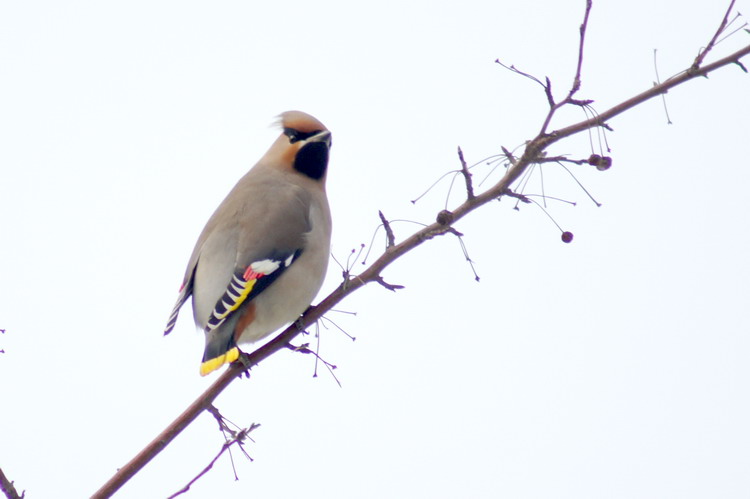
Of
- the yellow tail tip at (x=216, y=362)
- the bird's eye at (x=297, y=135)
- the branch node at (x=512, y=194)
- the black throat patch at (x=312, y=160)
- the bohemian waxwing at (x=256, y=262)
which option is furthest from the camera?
the bird's eye at (x=297, y=135)

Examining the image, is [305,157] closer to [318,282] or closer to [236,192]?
[236,192]

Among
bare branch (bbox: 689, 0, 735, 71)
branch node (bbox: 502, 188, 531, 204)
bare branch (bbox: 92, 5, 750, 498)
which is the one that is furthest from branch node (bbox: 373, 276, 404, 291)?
bare branch (bbox: 689, 0, 735, 71)

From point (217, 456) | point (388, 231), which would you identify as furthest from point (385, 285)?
point (217, 456)

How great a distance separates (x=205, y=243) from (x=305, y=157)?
2.87 feet

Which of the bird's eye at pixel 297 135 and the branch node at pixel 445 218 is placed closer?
the branch node at pixel 445 218

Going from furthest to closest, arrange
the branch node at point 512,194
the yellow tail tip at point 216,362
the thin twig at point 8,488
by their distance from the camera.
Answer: the yellow tail tip at point 216,362 → the branch node at point 512,194 → the thin twig at point 8,488

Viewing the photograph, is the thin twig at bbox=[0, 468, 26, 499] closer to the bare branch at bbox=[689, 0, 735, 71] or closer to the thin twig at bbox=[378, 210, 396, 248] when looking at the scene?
the thin twig at bbox=[378, 210, 396, 248]

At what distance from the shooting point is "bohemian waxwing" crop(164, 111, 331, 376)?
401 centimetres

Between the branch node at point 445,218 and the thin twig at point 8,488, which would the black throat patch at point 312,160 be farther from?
the thin twig at point 8,488

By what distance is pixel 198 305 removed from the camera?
425 centimetres

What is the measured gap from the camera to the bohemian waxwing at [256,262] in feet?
13.2

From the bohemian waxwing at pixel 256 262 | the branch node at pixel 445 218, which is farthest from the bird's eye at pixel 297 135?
the branch node at pixel 445 218

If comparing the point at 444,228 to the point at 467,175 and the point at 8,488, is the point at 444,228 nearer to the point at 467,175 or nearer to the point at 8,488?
the point at 467,175

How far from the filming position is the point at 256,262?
4.20 meters
